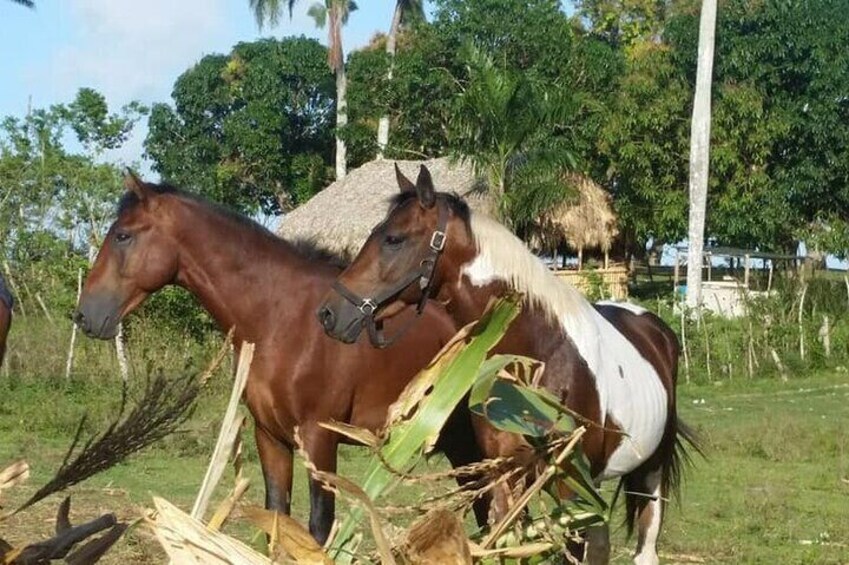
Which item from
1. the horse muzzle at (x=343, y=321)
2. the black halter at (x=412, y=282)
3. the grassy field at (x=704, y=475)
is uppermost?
the black halter at (x=412, y=282)

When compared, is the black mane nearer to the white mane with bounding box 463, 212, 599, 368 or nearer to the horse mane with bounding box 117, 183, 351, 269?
the white mane with bounding box 463, 212, 599, 368

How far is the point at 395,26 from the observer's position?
1764 inches

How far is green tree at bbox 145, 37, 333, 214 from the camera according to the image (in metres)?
47.3

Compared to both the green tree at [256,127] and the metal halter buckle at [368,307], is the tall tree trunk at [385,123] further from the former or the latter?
the metal halter buckle at [368,307]

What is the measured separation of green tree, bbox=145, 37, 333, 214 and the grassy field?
31000 mm

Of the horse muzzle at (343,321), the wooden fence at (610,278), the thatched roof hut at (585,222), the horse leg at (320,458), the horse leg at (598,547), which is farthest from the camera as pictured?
the thatched roof hut at (585,222)

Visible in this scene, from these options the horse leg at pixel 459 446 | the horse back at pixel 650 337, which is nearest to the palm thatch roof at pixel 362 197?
the horse back at pixel 650 337

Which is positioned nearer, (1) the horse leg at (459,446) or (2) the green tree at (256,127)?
(1) the horse leg at (459,446)

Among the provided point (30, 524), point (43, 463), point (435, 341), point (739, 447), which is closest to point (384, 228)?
point (435, 341)

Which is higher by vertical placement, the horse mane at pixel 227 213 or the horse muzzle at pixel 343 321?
the horse mane at pixel 227 213

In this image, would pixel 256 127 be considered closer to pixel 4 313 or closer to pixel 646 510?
pixel 646 510

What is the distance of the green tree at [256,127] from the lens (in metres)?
47.3

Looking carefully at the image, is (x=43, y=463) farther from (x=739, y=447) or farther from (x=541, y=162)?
(x=541, y=162)

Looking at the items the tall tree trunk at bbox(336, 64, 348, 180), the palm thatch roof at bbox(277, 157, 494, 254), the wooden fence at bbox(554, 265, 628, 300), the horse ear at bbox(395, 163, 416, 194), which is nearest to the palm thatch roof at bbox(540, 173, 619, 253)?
the wooden fence at bbox(554, 265, 628, 300)
